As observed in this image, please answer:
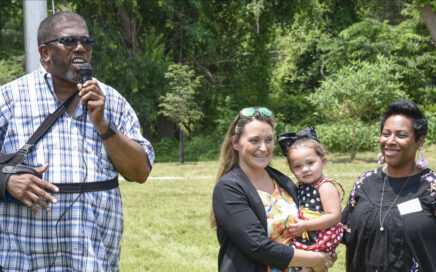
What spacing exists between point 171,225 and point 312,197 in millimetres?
5802

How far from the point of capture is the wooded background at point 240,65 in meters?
21.1

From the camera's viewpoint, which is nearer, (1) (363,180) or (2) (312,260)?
(2) (312,260)

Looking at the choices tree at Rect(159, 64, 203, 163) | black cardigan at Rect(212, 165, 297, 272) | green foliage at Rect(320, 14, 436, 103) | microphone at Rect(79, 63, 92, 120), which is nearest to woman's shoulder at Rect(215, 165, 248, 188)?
black cardigan at Rect(212, 165, 297, 272)

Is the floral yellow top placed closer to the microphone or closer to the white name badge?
the white name badge

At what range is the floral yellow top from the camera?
2994mm

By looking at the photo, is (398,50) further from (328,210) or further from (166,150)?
(328,210)

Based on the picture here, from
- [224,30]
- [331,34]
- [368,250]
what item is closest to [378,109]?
[224,30]

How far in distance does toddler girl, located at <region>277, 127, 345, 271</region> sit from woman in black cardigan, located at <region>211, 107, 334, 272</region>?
0.31ft

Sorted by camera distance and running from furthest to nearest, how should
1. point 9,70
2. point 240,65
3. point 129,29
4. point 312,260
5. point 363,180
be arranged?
point 240,65
point 9,70
point 129,29
point 363,180
point 312,260

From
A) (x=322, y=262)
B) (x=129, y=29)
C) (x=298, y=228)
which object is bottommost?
(x=322, y=262)

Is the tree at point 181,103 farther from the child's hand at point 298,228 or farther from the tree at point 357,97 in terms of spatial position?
the child's hand at point 298,228

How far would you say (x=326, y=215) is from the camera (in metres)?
3.13

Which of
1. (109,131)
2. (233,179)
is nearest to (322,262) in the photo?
(233,179)

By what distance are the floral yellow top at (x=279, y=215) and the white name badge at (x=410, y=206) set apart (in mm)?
786
